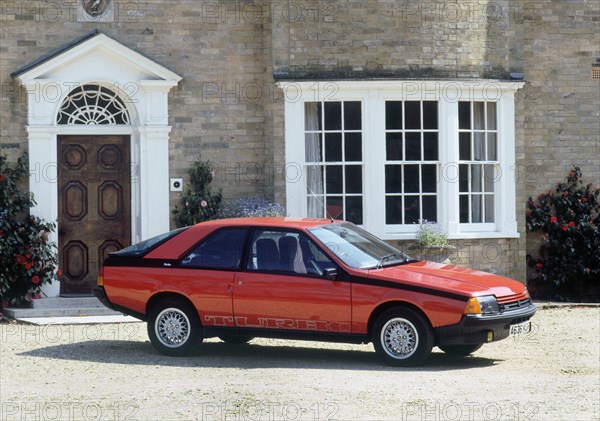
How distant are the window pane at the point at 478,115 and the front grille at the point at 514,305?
5678 mm

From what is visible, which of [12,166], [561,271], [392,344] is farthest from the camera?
[561,271]

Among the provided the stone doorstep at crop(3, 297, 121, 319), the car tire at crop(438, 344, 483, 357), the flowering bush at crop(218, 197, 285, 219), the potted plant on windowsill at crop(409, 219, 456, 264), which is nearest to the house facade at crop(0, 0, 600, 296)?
the potted plant on windowsill at crop(409, 219, 456, 264)

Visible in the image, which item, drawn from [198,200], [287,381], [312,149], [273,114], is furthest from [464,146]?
[287,381]

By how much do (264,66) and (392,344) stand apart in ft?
22.8

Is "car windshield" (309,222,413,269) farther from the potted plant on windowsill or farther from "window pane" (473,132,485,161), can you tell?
"window pane" (473,132,485,161)

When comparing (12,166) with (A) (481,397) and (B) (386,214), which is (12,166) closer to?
(B) (386,214)

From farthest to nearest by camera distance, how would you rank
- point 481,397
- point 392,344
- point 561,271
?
point 561,271
point 392,344
point 481,397

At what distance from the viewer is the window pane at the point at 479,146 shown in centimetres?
1683

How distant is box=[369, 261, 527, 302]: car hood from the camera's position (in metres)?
11.0

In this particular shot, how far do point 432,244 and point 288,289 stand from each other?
5311mm

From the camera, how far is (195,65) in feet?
54.4

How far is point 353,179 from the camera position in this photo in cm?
1652

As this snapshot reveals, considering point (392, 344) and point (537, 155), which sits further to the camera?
point (537, 155)

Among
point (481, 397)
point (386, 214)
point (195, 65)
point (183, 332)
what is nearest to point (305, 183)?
point (386, 214)
